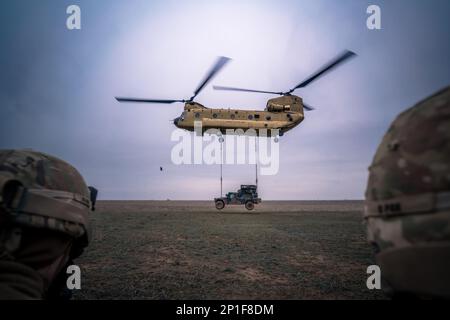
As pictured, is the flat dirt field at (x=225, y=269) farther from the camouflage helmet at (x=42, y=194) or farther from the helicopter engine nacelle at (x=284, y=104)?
the helicopter engine nacelle at (x=284, y=104)

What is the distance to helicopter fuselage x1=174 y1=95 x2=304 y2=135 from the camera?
838 inches

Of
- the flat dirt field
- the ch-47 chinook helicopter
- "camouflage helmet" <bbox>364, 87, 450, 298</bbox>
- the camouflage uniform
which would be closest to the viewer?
"camouflage helmet" <bbox>364, 87, 450, 298</bbox>

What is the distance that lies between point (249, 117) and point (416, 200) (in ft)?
68.4

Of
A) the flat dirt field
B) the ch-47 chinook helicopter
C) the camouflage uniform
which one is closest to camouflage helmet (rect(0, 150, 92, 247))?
the camouflage uniform

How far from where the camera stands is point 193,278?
4.24 metres

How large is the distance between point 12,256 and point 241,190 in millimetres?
24929

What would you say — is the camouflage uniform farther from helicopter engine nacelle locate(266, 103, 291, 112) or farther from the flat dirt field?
helicopter engine nacelle locate(266, 103, 291, 112)

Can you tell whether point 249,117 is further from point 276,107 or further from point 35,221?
point 35,221

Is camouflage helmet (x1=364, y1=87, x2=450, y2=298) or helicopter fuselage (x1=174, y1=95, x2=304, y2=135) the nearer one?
camouflage helmet (x1=364, y1=87, x2=450, y2=298)

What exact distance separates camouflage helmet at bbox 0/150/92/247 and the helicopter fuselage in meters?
19.6

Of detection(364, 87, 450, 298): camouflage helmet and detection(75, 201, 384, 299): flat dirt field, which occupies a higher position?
detection(364, 87, 450, 298): camouflage helmet

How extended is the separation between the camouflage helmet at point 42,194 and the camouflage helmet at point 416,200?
1.65 metres

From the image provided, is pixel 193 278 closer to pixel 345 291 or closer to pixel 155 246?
pixel 345 291
